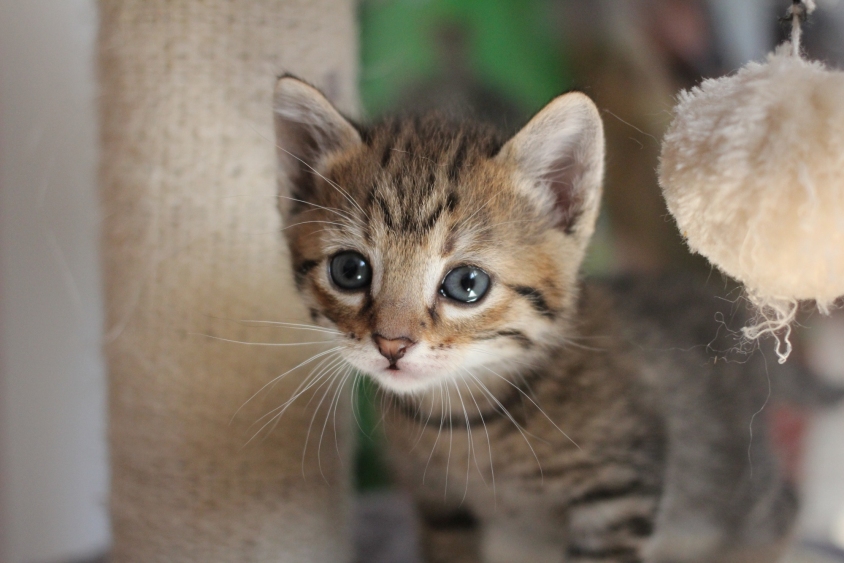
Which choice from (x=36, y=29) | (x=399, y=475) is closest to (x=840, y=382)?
(x=399, y=475)

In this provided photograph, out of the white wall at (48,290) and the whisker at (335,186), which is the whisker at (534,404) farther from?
the white wall at (48,290)

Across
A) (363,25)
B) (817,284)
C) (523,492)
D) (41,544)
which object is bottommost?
(41,544)

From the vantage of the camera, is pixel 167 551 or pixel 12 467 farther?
pixel 12 467

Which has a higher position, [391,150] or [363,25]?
[363,25]

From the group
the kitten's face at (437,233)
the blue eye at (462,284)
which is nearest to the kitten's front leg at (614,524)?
the kitten's face at (437,233)

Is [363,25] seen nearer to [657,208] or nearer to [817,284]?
Result: [657,208]

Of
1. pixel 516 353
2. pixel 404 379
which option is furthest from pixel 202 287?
pixel 516 353

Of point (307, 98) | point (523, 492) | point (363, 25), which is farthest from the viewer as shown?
point (363, 25)
